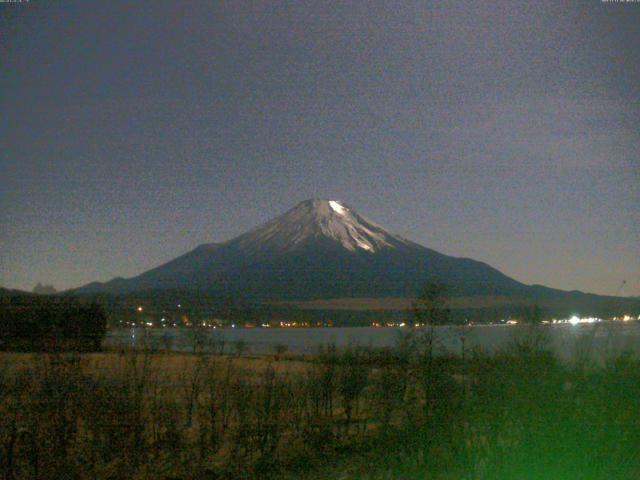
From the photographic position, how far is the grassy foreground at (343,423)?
5.65m

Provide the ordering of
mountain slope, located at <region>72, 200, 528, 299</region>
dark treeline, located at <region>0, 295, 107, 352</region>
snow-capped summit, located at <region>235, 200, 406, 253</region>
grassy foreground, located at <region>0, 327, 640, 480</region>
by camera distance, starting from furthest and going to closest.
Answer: snow-capped summit, located at <region>235, 200, 406, 253</region> → mountain slope, located at <region>72, 200, 528, 299</region> → dark treeline, located at <region>0, 295, 107, 352</region> → grassy foreground, located at <region>0, 327, 640, 480</region>

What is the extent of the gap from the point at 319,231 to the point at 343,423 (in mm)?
87362

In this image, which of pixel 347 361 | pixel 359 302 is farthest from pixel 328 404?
pixel 359 302

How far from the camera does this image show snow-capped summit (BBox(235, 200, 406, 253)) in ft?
300

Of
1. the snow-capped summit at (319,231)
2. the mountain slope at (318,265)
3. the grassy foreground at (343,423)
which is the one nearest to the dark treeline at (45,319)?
the grassy foreground at (343,423)

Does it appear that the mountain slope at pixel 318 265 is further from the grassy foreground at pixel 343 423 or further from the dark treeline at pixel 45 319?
the grassy foreground at pixel 343 423

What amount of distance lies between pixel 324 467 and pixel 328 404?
2430 mm

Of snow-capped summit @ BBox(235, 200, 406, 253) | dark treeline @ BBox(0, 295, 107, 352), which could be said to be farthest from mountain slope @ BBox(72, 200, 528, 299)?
dark treeline @ BBox(0, 295, 107, 352)

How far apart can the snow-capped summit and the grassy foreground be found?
2976 inches

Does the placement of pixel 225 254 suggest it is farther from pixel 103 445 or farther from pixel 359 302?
pixel 103 445

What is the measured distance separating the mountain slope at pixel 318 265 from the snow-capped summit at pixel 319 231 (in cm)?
12

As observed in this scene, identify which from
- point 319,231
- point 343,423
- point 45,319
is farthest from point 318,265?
point 343,423

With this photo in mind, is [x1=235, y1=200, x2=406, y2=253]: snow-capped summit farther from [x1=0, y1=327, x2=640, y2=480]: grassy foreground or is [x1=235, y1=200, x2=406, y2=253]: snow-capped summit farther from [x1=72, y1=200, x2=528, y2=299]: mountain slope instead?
[x1=0, y1=327, x2=640, y2=480]: grassy foreground

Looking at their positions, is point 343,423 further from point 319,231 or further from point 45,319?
point 319,231
